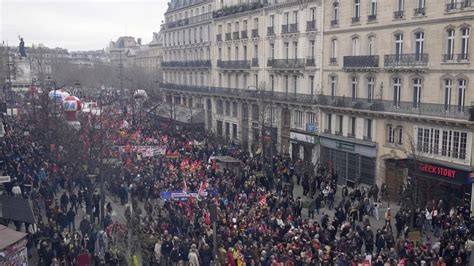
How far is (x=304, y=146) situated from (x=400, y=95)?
1099 centimetres

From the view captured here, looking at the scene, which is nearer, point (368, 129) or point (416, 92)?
point (416, 92)

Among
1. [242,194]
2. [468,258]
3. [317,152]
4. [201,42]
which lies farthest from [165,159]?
[201,42]

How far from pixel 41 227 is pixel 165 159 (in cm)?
1369

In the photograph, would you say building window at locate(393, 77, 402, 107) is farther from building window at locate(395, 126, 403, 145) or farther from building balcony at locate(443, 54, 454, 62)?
building balcony at locate(443, 54, 454, 62)

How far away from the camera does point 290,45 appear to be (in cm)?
4234

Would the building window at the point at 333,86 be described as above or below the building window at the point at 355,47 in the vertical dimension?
below

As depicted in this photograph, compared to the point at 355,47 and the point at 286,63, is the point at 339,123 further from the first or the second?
the point at 286,63

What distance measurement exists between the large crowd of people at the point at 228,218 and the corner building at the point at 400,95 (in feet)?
6.37

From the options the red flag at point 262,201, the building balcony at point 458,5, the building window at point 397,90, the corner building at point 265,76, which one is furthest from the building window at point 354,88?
the red flag at point 262,201

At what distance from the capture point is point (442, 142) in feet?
91.5

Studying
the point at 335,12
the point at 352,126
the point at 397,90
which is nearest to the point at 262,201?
the point at 397,90

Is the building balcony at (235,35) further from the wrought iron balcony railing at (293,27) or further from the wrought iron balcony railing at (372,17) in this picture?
the wrought iron balcony railing at (372,17)

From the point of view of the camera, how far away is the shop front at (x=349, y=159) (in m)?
33.3

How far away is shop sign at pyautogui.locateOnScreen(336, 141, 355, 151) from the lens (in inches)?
1369
